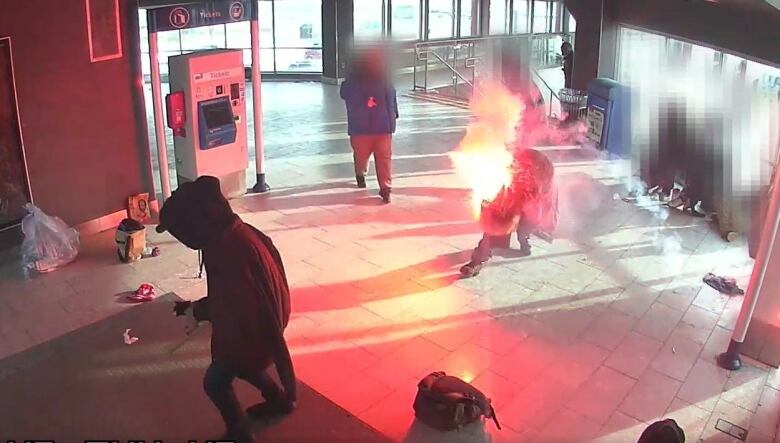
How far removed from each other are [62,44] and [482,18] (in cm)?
1214

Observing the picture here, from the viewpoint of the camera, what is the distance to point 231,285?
405cm

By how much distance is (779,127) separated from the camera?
7691mm

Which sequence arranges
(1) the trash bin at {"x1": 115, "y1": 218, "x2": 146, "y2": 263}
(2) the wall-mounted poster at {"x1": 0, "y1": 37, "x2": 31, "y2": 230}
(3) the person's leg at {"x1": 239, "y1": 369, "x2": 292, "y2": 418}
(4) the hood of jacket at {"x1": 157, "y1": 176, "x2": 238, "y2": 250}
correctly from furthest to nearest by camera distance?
(1) the trash bin at {"x1": 115, "y1": 218, "x2": 146, "y2": 263}
(2) the wall-mounted poster at {"x1": 0, "y1": 37, "x2": 31, "y2": 230}
(3) the person's leg at {"x1": 239, "y1": 369, "x2": 292, "y2": 418}
(4) the hood of jacket at {"x1": 157, "y1": 176, "x2": 238, "y2": 250}

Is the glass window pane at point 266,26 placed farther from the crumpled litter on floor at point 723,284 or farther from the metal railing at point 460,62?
the crumpled litter on floor at point 723,284

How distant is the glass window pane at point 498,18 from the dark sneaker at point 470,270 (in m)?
12.1

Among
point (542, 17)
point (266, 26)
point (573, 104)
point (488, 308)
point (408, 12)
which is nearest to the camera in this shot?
point (488, 308)

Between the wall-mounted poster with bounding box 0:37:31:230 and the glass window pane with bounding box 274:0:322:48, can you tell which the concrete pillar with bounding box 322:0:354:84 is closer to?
the glass window pane with bounding box 274:0:322:48

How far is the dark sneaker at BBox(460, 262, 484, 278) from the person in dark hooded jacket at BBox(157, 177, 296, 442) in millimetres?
2931

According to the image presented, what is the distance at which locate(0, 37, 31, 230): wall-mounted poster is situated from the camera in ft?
22.3

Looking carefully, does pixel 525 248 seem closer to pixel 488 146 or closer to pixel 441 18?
pixel 488 146

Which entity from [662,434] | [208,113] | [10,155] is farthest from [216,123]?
[662,434]

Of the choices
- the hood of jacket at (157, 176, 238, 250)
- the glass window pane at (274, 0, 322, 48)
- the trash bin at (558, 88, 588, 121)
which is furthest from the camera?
the glass window pane at (274, 0, 322, 48)

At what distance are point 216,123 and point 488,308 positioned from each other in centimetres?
376

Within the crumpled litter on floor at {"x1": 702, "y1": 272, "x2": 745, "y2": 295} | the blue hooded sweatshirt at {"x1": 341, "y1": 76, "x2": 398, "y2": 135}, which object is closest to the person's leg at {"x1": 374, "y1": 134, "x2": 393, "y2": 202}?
the blue hooded sweatshirt at {"x1": 341, "y1": 76, "x2": 398, "y2": 135}
